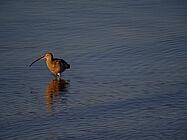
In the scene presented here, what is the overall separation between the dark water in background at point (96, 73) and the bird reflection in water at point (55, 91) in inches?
1.1

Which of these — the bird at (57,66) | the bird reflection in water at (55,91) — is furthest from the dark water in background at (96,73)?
the bird at (57,66)

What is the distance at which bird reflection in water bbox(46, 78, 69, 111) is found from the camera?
11023 mm

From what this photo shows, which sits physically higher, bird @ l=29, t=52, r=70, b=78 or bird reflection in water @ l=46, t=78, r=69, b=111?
bird @ l=29, t=52, r=70, b=78

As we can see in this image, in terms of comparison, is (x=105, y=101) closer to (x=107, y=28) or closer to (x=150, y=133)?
(x=150, y=133)

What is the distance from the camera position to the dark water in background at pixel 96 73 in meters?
9.23

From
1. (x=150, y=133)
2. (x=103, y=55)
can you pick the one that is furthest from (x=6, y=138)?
(x=103, y=55)

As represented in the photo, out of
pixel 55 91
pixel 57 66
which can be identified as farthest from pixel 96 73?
pixel 55 91

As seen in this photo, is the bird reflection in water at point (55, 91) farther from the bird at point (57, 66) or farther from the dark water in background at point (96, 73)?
the bird at point (57, 66)

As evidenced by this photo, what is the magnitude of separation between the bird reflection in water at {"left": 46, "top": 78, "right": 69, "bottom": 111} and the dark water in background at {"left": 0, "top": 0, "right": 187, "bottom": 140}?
28 mm

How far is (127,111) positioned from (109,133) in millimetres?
1530

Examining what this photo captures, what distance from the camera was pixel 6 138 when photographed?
850 cm

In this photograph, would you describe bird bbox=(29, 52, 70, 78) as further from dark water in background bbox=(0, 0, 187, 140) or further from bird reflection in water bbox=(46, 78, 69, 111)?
bird reflection in water bbox=(46, 78, 69, 111)

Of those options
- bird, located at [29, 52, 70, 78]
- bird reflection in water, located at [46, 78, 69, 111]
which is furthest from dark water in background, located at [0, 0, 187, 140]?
bird, located at [29, 52, 70, 78]

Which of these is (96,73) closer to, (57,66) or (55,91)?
(57,66)
